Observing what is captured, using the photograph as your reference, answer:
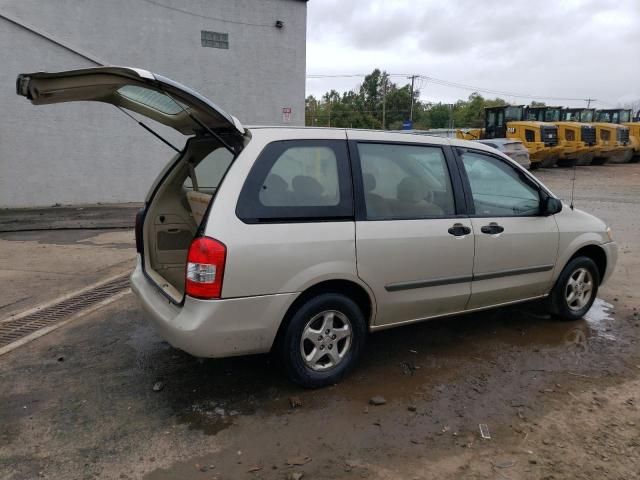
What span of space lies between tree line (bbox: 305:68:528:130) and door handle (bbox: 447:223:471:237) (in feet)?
209

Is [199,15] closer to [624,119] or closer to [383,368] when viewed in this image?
[383,368]

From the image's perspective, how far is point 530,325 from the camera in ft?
16.0

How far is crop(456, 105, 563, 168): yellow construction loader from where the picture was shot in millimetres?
23609

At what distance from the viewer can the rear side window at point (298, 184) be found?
3.18 meters

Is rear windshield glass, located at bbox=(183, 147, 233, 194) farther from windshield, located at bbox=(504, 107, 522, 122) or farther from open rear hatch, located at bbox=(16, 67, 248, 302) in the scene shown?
windshield, located at bbox=(504, 107, 522, 122)

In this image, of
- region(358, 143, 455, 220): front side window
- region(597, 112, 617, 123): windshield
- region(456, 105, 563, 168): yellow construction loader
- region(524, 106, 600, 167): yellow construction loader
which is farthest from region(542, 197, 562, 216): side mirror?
region(597, 112, 617, 123): windshield

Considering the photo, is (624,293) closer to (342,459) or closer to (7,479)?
(342,459)

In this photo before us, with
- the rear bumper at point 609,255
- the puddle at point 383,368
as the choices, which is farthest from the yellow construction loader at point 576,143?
the puddle at point 383,368

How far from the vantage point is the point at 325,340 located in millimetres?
3486

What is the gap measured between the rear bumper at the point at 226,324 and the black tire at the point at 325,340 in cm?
12

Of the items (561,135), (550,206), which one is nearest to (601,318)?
(550,206)

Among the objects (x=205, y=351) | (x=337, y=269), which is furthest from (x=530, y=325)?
(x=205, y=351)

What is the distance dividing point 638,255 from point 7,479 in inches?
331

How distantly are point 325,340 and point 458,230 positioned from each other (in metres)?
1.34
